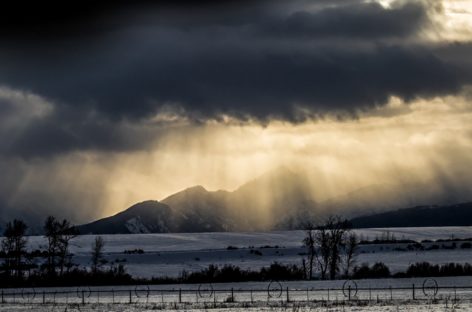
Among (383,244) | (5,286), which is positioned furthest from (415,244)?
(5,286)

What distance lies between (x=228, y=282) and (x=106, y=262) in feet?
122

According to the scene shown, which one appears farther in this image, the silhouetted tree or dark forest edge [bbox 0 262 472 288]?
the silhouetted tree

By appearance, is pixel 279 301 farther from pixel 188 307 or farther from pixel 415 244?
pixel 415 244

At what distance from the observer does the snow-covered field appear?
12581 centimetres

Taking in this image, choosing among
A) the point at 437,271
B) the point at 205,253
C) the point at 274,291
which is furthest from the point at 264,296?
the point at 205,253

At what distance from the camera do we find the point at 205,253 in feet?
491

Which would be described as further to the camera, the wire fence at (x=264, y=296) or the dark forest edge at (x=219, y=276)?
the dark forest edge at (x=219, y=276)

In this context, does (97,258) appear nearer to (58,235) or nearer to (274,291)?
(58,235)

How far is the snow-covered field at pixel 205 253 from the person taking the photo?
126m

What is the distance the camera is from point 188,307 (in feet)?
207

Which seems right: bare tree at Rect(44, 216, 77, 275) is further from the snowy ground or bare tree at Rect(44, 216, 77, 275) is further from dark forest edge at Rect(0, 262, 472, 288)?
the snowy ground

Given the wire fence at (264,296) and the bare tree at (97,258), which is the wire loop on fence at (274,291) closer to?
the wire fence at (264,296)

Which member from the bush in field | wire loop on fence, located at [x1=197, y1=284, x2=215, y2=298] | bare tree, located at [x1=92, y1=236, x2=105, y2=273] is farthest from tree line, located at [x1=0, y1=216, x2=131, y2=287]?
the bush in field

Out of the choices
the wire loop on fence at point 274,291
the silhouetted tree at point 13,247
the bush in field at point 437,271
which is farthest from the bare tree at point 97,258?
the bush in field at point 437,271
